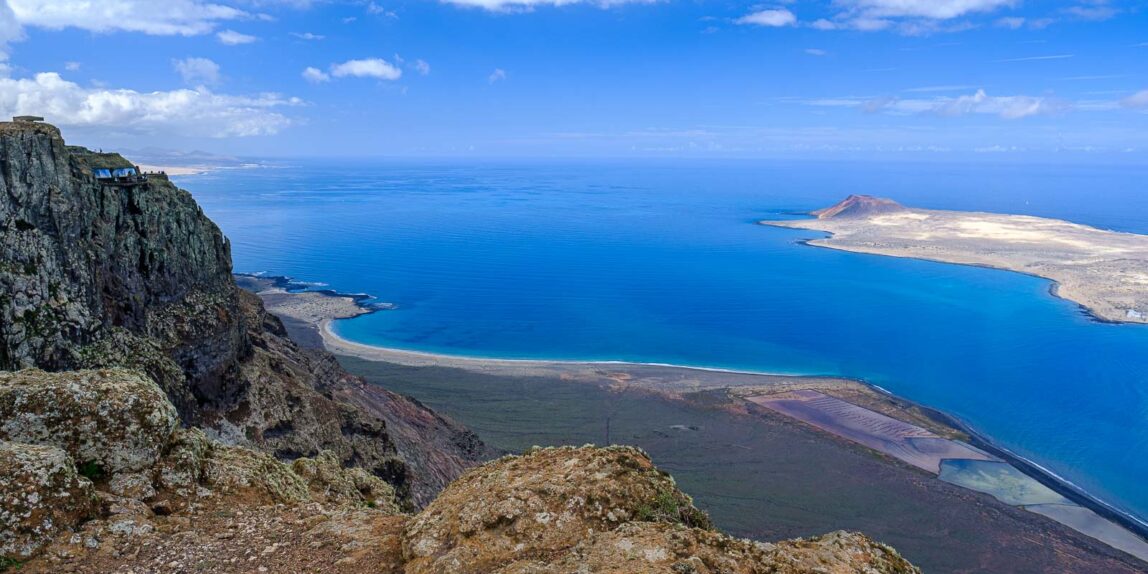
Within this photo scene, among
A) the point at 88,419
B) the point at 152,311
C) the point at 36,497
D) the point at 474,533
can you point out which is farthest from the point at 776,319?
the point at 36,497

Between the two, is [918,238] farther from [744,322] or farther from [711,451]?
[711,451]

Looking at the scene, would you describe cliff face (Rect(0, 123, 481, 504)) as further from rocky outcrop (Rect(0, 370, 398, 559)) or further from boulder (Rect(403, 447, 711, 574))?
boulder (Rect(403, 447, 711, 574))

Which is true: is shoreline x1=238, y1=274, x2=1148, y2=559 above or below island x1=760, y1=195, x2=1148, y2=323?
below

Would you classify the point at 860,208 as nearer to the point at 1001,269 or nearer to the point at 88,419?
the point at 1001,269

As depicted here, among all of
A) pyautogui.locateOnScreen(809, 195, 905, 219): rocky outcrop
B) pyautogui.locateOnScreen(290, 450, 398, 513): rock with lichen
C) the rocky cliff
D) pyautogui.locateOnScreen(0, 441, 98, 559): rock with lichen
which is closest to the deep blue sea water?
pyautogui.locateOnScreen(809, 195, 905, 219): rocky outcrop

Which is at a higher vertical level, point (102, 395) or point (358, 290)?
point (102, 395)

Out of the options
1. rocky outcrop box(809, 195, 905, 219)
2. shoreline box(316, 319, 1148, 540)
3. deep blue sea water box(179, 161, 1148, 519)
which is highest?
Result: rocky outcrop box(809, 195, 905, 219)

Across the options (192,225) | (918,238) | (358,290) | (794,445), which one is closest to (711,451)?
(794,445)
